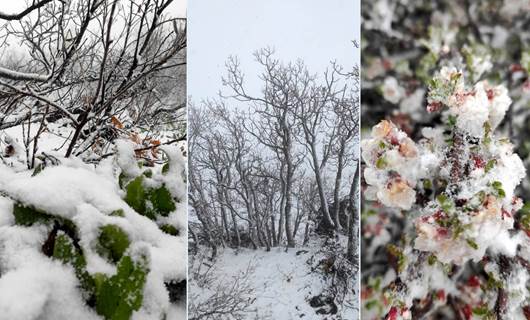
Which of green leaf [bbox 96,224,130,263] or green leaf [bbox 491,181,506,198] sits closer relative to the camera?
green leaf [bbox 96,224,130,263]

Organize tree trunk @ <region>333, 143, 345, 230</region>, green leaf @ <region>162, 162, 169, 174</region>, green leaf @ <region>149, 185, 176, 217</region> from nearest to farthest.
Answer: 1. green leaf @ <region>149, 185, 176, 217</region>
2. green leaf @ <region>162, 162, 169, 174</region>
3. tree trunk @ <region>333, 143, 345, 230</region>

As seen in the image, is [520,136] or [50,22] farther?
[520,136]

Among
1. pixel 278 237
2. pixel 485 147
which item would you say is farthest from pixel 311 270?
pixel 485 147

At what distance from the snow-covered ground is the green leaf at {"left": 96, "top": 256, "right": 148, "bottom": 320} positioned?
2.77 ft

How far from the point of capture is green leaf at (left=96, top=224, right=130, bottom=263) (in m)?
0.86

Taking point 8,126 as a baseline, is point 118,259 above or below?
below

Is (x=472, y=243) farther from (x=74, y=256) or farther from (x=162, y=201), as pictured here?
(x=74, y=256)

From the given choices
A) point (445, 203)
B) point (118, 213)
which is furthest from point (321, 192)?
point (118, 213)

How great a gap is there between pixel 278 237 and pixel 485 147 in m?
0.66

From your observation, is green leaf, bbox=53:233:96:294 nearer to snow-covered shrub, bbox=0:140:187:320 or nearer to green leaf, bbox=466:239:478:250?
snow-covered shrub, bbox=0:140:187:320

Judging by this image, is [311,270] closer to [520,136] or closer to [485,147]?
[485,147]

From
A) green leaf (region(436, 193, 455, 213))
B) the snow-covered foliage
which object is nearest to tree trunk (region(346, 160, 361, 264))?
the snow-covered foliage

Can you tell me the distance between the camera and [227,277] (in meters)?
1.73

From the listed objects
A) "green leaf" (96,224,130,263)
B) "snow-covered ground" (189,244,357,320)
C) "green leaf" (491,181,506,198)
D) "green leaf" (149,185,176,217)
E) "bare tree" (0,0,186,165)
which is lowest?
"snow-covered ground" (189,244,357,320)
